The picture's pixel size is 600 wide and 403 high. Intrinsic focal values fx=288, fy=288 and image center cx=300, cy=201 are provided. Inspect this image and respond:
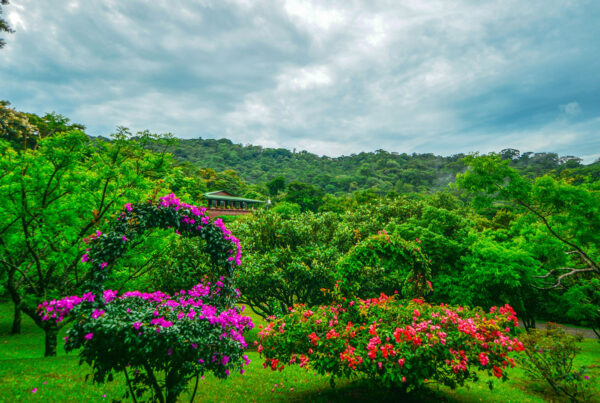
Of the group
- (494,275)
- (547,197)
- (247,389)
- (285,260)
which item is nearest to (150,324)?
(247,389)

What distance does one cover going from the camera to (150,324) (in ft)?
13.2

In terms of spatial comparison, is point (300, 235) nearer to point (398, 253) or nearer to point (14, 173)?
point (398, 253)

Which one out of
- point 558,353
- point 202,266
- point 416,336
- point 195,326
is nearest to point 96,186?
point 202,266

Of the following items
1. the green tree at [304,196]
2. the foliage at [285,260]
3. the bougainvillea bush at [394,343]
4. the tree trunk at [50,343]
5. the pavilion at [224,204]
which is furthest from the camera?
the green tree at [304,196]

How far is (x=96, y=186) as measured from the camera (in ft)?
33.5

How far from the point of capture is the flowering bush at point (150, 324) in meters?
3.87

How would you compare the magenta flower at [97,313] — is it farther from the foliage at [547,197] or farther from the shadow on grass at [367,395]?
the foliage at [547,197]

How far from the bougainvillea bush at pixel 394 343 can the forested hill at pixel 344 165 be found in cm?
7995

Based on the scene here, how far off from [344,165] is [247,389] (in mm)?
150581

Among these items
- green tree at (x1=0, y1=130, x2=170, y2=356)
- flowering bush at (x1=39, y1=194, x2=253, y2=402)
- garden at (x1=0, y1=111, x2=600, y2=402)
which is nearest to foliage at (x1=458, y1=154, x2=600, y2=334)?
garden at (x1=0, y1=111, x2=600, y2=402)

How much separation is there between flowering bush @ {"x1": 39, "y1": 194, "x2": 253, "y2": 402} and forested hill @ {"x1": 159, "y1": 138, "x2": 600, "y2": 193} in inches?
3221

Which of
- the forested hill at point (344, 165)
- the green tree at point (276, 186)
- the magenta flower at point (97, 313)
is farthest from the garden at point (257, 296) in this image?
the forested hill at point (344, 165)

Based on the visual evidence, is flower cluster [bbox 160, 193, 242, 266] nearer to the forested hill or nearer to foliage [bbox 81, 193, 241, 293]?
foliage [bbox 81, 193, 241, 293]

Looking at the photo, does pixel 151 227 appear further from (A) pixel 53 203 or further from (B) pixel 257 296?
(B) pixel 257 296
